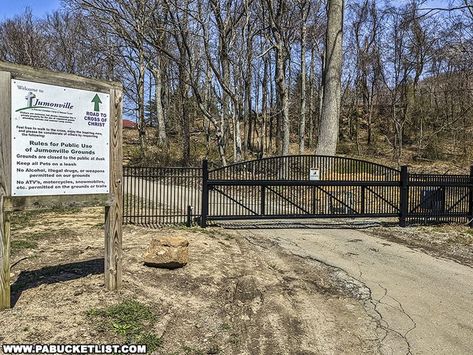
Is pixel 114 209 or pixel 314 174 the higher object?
pixel 314 174

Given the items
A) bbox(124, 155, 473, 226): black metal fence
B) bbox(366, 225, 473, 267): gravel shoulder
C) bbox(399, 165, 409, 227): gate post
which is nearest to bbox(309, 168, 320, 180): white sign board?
bbox(124, 155, 473, 226): black metal fence

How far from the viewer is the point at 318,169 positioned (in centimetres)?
1083

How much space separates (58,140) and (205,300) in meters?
2.44

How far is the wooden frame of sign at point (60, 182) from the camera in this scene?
13.5 ft

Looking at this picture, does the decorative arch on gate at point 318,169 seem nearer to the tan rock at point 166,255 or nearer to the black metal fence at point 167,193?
the black metal fence at point 167,193

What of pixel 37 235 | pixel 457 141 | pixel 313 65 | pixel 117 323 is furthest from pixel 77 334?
pixel 313 65

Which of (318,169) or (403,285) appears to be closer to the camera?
(403,285)

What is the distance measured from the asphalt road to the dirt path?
0.22m

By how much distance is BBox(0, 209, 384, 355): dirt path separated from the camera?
3.97 meters

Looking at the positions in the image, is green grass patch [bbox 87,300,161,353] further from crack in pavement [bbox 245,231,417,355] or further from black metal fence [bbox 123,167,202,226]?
black metal fence [bbox 123,167,202,226]

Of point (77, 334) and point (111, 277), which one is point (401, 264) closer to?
point (111, 277)

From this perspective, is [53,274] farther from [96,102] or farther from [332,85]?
[332,85]

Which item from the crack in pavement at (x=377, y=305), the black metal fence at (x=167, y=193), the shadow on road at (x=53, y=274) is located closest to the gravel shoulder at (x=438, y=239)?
the crack in pavement at (x=377, y=305)

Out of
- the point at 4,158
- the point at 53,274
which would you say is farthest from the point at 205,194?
the point at 4,158
